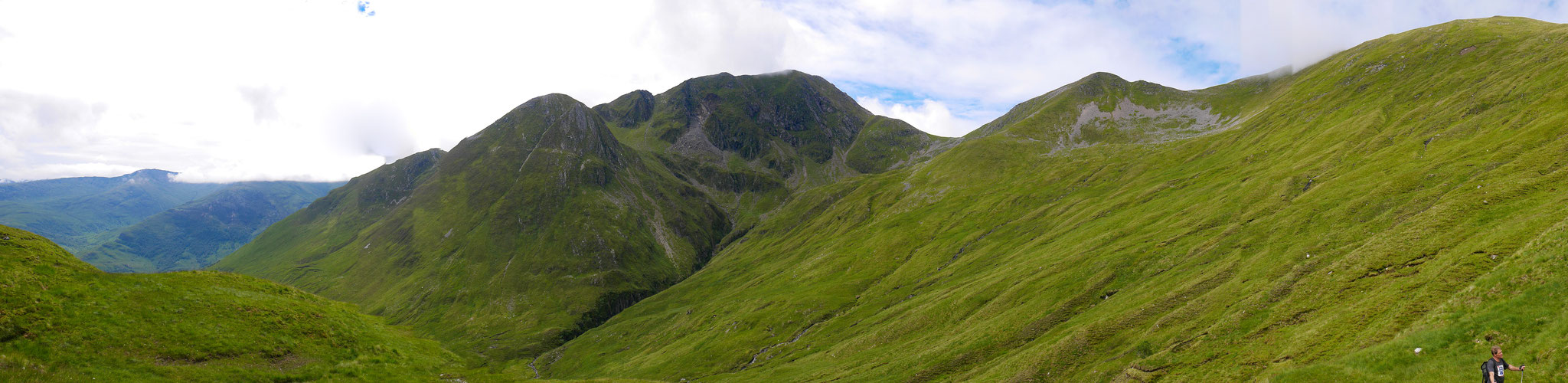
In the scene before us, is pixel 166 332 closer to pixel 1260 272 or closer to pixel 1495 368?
pixel 1495 368

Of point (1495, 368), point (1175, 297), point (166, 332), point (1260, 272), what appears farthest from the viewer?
point (1175, 297)

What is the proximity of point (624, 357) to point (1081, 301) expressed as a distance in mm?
143578

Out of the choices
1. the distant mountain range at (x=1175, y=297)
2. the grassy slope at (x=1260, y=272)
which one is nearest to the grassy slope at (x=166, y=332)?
the distant mountain range at (x=1175, y=297)

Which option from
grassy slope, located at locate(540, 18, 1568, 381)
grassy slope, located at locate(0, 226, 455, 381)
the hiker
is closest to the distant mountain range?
grassy slope, located at locate(0, 226, 455, 381)

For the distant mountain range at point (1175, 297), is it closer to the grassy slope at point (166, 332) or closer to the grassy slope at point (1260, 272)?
the grassy slope at point (166, 332)

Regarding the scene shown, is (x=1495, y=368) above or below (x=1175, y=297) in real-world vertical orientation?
above

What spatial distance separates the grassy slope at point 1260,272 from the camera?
1423 inches

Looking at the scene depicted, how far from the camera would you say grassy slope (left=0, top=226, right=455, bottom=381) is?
3195cm

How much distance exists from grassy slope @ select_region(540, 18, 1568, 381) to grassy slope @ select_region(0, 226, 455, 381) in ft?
206

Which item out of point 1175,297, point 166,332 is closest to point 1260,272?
point 1175,297

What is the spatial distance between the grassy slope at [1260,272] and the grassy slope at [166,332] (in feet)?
206

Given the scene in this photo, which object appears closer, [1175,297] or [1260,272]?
[1260,272]

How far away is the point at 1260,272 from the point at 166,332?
103898 mm

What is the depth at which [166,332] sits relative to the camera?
3822 cm
